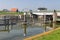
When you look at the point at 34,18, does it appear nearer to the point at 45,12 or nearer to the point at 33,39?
the point at 45,12

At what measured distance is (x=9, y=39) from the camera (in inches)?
1219

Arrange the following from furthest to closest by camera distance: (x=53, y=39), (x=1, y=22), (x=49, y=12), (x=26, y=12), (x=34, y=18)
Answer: (x=34, y=18)
(x=26, y=12)
(x=49, y=12)
(x=1, y=22)
(x=53, y=39)

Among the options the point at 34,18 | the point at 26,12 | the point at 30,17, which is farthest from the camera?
the point at 34,18

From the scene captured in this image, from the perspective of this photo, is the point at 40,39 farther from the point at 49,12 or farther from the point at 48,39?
the point at 49,12

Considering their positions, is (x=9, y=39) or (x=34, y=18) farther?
(x=34, y=18)

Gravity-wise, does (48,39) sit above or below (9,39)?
above

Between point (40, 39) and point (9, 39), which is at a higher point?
point (40, 39)

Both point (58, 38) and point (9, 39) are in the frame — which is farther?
point (9, 39)

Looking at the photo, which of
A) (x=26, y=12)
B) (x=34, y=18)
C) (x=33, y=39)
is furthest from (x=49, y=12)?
(x=33, y=39)

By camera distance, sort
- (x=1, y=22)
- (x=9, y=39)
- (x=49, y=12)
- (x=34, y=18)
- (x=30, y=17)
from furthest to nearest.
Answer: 1. (x=34, y=18)
2. (x=30, y=17)
3. (x=49, y=12)
4. (x=1, y=22)
5. (x=9, y=39)

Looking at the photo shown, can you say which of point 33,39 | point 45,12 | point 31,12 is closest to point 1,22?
point 45,12

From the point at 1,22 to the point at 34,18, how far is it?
2021 inches

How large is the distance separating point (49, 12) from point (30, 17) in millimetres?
17323

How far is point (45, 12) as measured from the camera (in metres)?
90.2
